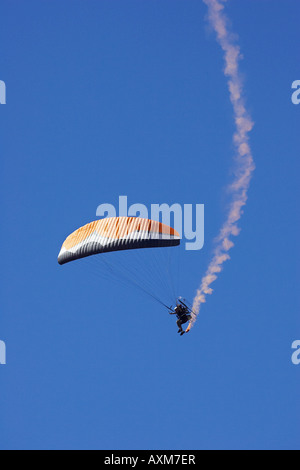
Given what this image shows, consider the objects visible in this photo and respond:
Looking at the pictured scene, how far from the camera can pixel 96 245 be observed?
44.5 m

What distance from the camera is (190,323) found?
45.0m

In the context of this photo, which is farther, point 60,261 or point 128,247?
point 60,261
